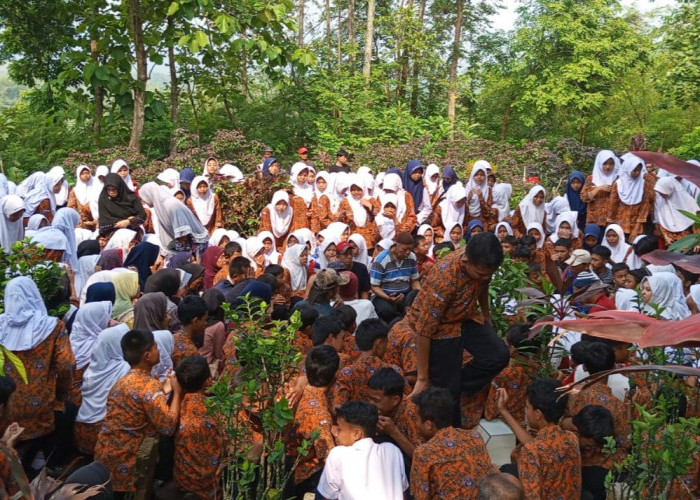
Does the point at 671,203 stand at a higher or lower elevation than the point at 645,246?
higher

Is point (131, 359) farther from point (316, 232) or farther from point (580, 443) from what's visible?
point (316, 232)

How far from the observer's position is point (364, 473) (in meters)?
Answer: 2.98

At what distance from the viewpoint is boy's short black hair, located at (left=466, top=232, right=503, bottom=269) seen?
3.40 m

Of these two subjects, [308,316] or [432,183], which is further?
[432,183]

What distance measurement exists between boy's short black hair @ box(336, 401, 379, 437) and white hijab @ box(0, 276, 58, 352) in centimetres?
187

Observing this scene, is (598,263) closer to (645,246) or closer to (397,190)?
(645,246)

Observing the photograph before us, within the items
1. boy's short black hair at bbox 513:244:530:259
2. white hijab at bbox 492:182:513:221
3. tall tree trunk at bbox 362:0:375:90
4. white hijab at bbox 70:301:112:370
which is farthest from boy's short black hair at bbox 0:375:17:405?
tall tree trunk at bbox 362:0:375:90

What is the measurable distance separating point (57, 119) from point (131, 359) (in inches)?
388

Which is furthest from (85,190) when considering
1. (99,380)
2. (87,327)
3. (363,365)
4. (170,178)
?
(363,365)

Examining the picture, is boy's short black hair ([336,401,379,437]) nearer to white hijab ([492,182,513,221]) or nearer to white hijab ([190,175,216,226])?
white hijab ([190,175,216,226])

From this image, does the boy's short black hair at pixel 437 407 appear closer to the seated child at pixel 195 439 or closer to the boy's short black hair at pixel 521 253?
the seated child at pixel 195 439

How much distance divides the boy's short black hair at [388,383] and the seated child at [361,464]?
0.37m

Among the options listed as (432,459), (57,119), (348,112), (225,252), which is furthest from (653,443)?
(348,112)

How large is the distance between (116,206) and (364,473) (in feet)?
18.2
